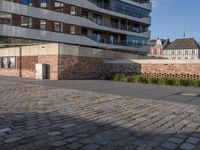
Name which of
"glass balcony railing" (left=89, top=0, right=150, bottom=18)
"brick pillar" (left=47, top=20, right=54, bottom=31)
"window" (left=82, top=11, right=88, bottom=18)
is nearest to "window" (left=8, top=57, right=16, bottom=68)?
"brick pillar" (left=47, top=20, right=54, bottom=31)

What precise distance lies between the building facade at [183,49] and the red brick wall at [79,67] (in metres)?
74.7

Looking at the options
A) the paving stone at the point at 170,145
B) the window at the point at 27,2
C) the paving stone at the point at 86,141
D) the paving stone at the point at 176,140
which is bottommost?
the paving stone at the point at 170,145

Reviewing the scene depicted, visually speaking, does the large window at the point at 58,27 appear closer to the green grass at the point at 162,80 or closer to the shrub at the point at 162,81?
the green grass at the point at 162,80

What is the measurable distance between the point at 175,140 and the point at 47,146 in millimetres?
2527

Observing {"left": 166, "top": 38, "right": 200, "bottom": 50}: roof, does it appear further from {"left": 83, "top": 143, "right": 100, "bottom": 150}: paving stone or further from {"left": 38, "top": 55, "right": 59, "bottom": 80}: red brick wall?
{"left": 83, "top": 143, "right": 100, "bottom": 150}: paving stone

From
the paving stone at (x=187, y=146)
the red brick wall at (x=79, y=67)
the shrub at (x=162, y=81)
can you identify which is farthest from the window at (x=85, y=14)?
the paving stone at (x=187, y=146)

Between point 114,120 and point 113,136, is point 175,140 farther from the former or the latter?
point 114,120

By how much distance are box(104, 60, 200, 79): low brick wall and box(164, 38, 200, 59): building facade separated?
7371 centimetres

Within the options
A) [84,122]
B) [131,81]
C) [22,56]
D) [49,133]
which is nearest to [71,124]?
[84,122]

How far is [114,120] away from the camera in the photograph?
7.12m

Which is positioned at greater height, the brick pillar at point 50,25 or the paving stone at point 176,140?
the brick pillar at point 50,25

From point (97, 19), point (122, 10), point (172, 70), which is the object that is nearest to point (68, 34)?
point (97, 19)

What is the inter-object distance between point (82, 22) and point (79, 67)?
66.2ft

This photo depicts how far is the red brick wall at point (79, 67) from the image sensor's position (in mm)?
22297
